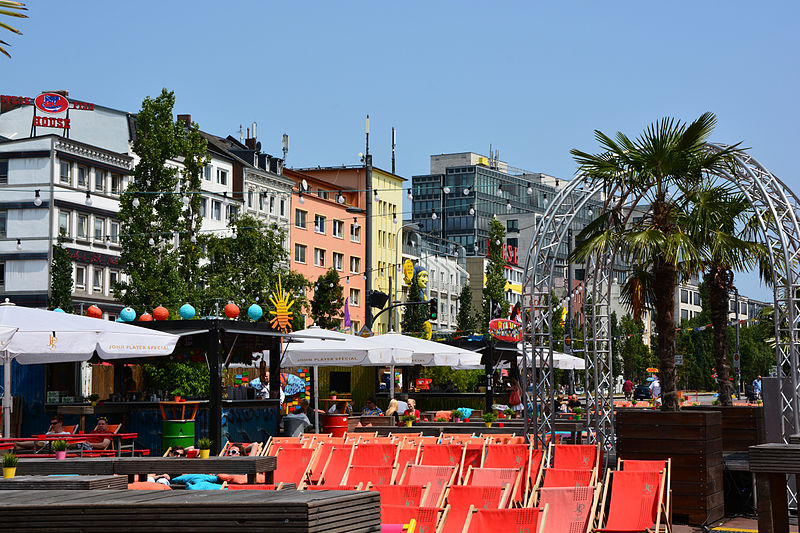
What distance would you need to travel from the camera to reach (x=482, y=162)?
160m

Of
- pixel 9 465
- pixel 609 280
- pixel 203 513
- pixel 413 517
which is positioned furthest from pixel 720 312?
pixel 203 513

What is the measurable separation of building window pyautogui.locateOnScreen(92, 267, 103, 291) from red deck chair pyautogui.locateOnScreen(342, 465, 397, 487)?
171ft

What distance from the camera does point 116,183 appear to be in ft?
211

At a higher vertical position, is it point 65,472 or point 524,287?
point 524,287

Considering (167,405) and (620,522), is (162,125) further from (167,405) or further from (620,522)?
(620,522)

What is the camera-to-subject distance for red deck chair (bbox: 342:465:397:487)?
38.8 feet

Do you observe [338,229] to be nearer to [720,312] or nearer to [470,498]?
[720,312]

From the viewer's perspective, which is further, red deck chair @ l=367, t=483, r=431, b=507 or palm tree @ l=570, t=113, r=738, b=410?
palm tree @ l=570, t=113, r=738, b=410

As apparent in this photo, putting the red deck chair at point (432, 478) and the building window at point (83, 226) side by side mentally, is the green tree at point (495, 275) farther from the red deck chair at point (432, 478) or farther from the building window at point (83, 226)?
the red deck chair at point (432, 478)

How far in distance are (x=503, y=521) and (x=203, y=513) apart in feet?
12.6

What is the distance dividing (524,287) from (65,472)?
8111mm

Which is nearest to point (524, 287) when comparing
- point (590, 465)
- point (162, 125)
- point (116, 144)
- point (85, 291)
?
point (590, 465)

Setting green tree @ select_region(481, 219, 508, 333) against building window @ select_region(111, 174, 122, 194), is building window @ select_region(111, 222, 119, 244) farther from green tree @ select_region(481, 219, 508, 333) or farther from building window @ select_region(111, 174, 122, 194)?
green tree @ select_region(481, 219, 508, 333)

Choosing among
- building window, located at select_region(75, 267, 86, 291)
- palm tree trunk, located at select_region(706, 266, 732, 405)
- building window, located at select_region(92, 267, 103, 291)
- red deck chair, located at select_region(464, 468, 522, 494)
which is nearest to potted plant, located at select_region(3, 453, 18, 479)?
red deck chair, located at select_region(464, 468, 522, 494)
